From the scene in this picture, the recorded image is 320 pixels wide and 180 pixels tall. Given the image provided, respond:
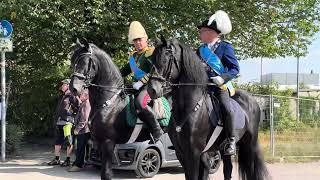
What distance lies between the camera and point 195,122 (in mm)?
6523

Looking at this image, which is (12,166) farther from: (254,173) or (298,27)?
(298,27)

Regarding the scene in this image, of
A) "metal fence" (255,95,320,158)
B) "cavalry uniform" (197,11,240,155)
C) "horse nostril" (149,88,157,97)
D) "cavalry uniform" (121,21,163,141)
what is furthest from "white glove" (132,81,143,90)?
"metal fence" (255,95,320,158)

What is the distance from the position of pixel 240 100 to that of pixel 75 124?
5.55 m

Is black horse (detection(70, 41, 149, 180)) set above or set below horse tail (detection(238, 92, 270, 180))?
above

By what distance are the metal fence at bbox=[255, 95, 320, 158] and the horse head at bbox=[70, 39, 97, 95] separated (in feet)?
28.3

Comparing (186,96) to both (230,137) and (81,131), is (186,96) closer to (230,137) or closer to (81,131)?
(230,137)

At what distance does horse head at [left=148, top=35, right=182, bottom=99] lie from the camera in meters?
6.09

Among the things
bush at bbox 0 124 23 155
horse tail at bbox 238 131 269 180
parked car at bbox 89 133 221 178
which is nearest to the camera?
horse tail at bbox 238 131 269 180

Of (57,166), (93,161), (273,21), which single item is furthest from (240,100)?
(273,21)

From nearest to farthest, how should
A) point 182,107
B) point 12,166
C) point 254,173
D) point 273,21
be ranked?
point 182,107 → point 254,173 → point 12,166 → point 273,21

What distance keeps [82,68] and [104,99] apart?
0.71 meters

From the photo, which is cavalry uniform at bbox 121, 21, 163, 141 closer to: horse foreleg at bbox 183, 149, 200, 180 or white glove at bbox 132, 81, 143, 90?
white glove at bbox 132, 81, 143, 90

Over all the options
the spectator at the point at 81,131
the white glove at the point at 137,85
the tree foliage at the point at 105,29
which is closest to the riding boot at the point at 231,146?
the white glove at the point at 137,85

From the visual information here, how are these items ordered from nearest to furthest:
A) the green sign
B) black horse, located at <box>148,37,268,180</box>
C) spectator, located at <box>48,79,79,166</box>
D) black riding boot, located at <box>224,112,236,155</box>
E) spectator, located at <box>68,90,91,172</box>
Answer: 1. black horse, located at <box>148,37,268,180</box>
2. black riding boot, located at <box>224,112,236,155</box>
3. spectator, located at <box>68,90,91,172</box>
4. spectator, located at <box>48,79,79,166</box>
5. the green sign
